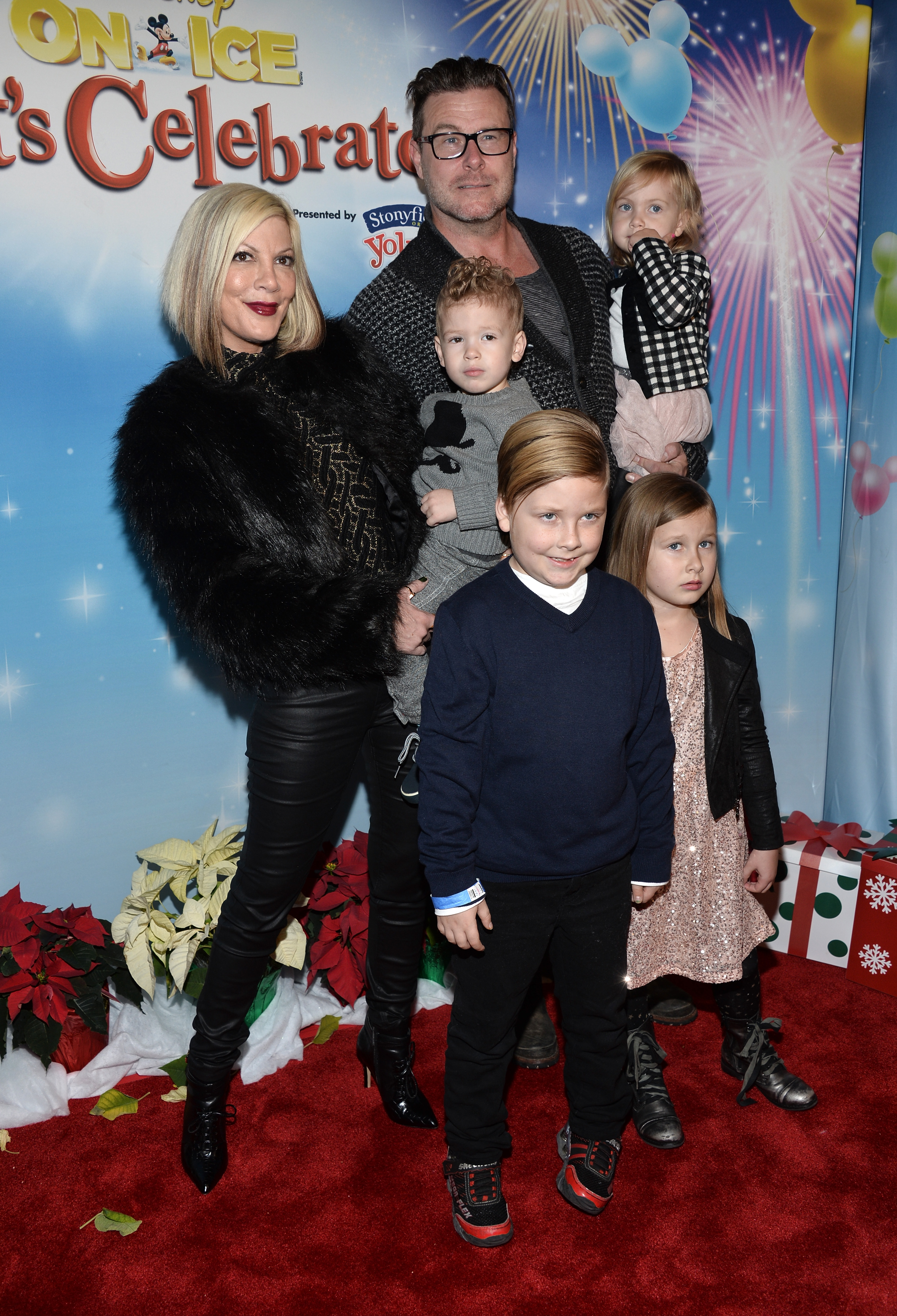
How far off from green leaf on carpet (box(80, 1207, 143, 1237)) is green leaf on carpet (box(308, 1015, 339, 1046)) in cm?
71

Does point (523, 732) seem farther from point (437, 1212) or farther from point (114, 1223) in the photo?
point (114, 1223)

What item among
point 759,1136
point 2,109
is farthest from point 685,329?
point 759,1136

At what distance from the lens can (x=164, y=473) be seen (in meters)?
2.05

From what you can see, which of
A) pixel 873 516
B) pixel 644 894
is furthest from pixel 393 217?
pixel 644 894

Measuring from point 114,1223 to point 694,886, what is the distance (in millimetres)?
1448

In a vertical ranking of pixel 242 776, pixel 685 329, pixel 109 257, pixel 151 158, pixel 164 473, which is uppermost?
pixel 151 158

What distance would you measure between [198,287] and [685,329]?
1159mm

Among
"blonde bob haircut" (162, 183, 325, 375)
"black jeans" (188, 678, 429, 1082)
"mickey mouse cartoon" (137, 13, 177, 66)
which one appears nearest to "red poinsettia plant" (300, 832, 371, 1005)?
"black jeans" (188, 678, 429, 1082)

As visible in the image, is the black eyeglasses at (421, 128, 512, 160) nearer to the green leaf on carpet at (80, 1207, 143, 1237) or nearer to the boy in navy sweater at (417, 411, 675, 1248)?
the boy in navy sweater at (417, 411, 675, 1248)

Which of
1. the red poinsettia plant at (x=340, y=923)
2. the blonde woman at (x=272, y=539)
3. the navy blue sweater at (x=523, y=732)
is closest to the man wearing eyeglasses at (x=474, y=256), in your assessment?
the blonde woman at (x=272, y=539)

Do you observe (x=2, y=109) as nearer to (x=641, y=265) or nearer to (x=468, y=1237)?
(x=641, y=265)

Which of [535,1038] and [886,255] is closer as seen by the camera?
[535,1038]

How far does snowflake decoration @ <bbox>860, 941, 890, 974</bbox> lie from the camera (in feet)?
9.78

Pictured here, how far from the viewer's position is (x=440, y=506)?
7.23 feet
